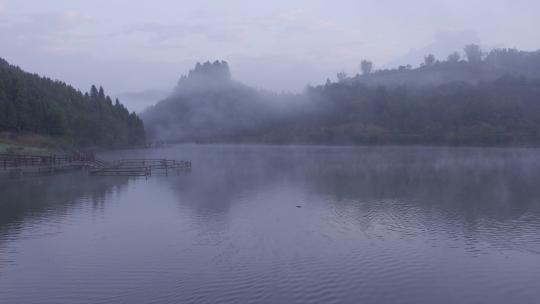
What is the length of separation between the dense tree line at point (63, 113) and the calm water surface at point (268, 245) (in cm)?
4257

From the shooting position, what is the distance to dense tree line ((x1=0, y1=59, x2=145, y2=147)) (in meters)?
75.8

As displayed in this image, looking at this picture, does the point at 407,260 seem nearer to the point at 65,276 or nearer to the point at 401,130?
the point at 65,276

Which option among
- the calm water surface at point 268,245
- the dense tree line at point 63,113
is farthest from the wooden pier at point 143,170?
the dense tree line at point 63,113

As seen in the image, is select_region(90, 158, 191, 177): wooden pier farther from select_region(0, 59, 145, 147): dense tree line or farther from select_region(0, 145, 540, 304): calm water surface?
select_region(0, 59, 145, 147): dense tree line

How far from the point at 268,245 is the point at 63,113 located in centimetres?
7344

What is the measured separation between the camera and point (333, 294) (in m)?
14.8

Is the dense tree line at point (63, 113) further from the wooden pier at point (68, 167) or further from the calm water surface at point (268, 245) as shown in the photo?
the calm water surface at point (268, 245)

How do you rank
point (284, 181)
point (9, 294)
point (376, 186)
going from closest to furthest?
point (9, 294)
point (376, 186)
point (284, 181)

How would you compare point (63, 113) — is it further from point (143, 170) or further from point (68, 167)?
point (143, 170)

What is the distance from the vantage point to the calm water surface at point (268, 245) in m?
15.1

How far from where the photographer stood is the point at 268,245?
20562mm

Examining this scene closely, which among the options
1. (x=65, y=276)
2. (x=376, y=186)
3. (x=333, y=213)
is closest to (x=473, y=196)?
(x=376, y=186)

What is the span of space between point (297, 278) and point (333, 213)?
12.5 meters

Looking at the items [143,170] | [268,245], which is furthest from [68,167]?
[268,245]
